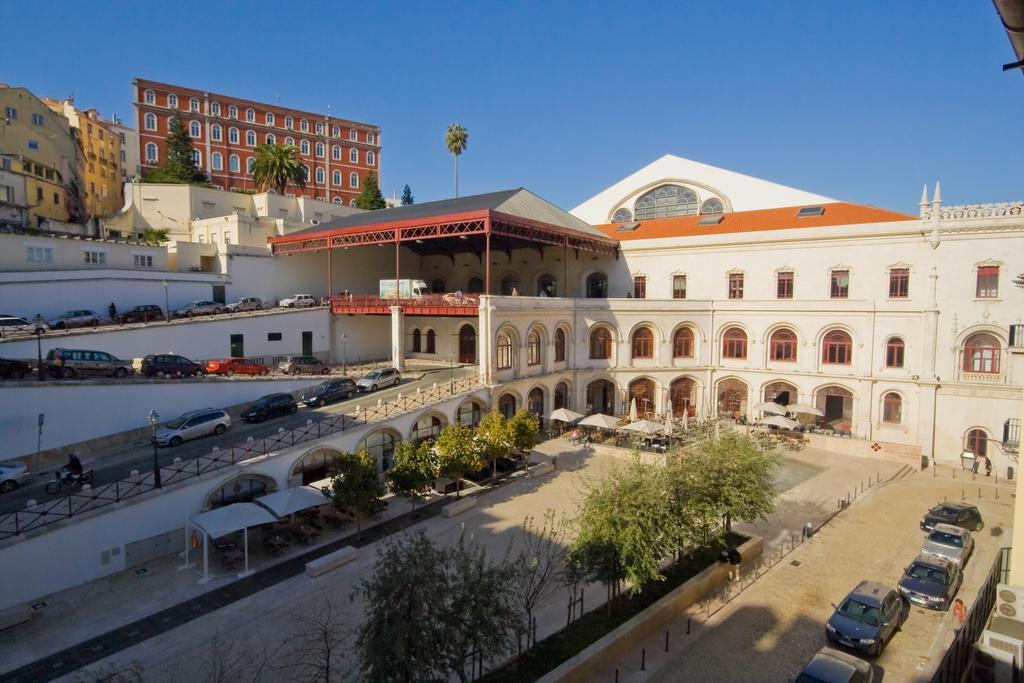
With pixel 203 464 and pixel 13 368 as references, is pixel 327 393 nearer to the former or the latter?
pixel 203 464

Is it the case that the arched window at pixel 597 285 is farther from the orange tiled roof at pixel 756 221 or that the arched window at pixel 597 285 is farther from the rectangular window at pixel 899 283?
the rectangular window at pixel 899 283

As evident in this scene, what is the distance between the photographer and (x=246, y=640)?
13.3 m

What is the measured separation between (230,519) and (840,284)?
34.3m

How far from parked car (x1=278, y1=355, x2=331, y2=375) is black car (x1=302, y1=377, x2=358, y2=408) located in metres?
3.17

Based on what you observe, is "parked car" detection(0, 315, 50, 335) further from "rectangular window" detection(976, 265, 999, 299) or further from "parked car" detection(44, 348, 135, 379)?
"rectangular window" detection(976, 265, 999, 299)

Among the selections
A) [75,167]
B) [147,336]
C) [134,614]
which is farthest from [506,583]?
[75,167]

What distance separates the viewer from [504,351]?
3156cm

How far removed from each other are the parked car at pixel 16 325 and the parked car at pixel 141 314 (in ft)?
12.9

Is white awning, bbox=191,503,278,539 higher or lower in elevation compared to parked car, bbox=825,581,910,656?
higher

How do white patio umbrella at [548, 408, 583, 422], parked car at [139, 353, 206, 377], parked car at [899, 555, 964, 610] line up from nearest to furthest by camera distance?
parked car at [899, 555, 964, 610] < parked car at [139, 353, 206, 377] < white patio umbrella at [548, 408, 583, 422]

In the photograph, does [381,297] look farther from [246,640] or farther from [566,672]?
[566,672]

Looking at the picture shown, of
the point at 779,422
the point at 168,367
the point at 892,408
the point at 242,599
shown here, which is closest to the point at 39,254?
the point at 168,367

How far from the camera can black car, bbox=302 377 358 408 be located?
26.9 metres

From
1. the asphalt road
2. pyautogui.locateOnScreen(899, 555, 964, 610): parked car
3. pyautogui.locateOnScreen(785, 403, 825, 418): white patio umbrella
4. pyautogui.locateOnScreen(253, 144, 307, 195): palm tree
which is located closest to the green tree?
the asphalt road
